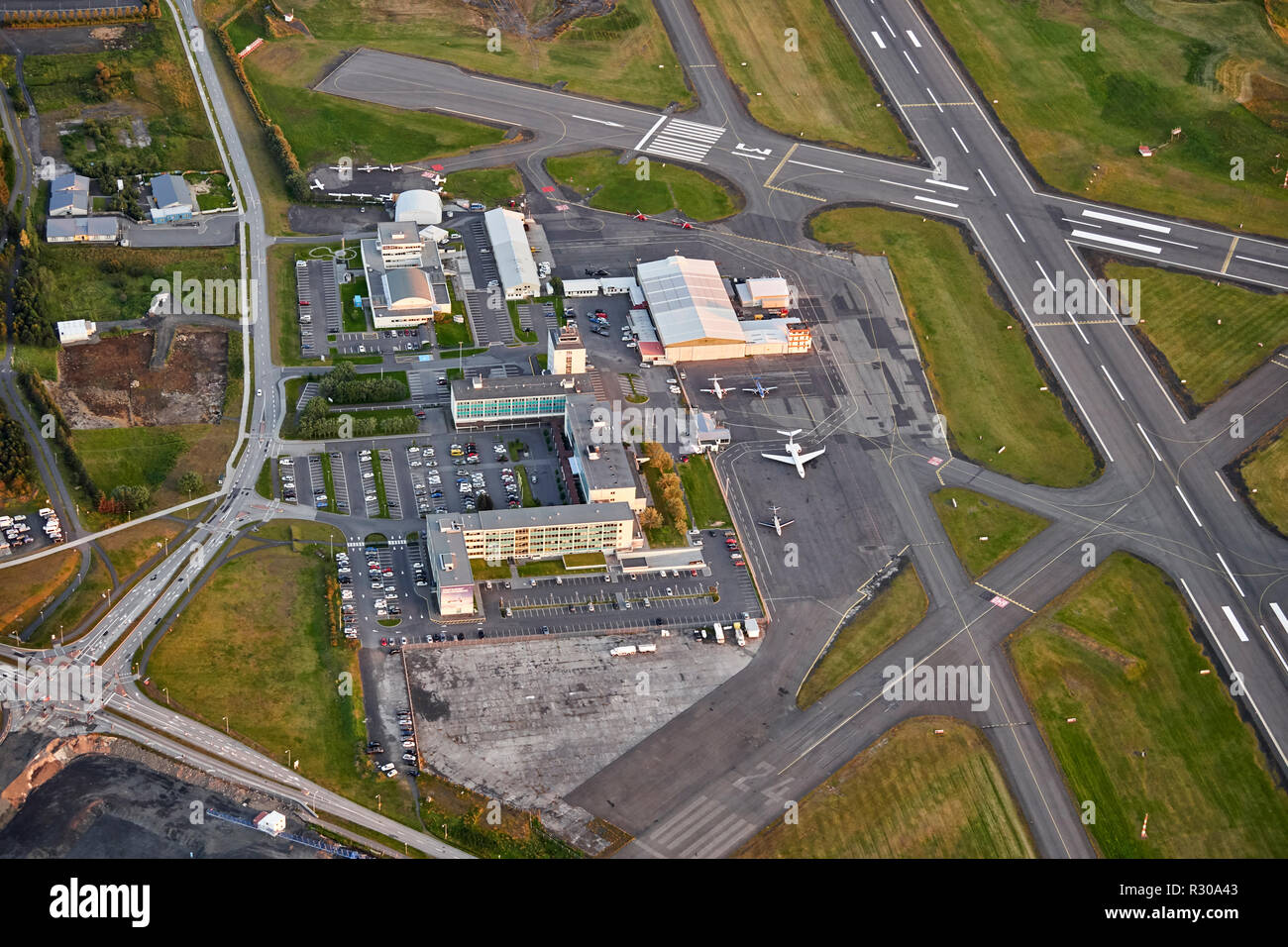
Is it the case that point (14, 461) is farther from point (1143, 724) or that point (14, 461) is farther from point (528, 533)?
point (1143, 724)

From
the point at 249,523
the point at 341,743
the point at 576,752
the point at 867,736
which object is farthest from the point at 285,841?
the point at 867,736

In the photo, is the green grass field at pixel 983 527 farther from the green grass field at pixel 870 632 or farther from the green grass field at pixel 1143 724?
the green grass field at pixel 1143 724

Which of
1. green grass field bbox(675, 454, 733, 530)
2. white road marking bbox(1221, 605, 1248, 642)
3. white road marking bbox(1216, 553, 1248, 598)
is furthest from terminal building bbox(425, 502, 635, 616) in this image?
white road marking bbox(1216, 553, 1248, 598)

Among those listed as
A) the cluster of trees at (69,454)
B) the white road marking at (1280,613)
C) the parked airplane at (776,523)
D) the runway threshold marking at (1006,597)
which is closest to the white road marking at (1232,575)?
the white road marking at (1280,613)

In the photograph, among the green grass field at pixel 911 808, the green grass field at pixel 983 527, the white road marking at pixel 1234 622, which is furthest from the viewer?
the green grass field at pixel 983 527

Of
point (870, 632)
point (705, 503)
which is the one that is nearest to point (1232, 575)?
point (870, 632)

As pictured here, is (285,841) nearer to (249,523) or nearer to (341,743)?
(341,743)
